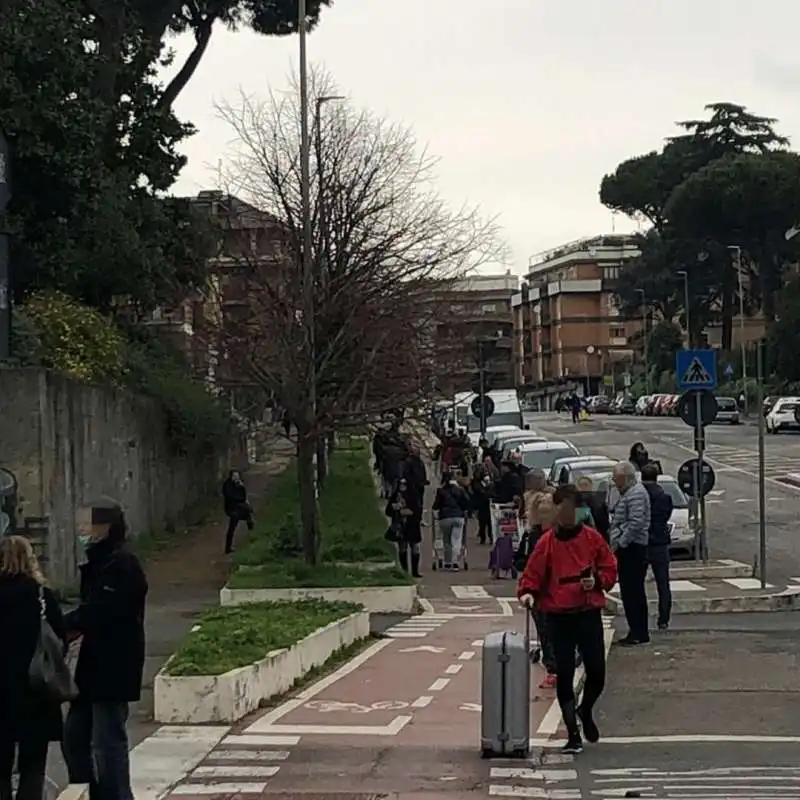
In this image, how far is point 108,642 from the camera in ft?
27.3

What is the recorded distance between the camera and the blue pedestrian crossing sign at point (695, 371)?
80.1 ft

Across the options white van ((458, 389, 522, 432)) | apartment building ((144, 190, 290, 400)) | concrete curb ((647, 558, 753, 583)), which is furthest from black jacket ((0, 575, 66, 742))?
white van ((458, 389, 522, 432))

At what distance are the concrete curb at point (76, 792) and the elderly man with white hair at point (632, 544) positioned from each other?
8889 millimetres

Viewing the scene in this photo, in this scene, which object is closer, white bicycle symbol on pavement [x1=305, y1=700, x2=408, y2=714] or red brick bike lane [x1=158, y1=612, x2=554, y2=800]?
red brick bike lane [x1=158, y1=612, x2=554, y2=800]

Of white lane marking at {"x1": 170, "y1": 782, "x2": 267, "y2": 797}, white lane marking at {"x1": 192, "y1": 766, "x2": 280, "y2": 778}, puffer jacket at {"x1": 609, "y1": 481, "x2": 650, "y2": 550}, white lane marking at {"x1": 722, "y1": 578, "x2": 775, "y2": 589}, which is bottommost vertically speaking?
white lane marking at {"x1": 722, "y1": 578, "x2": 775, "y2": 589}

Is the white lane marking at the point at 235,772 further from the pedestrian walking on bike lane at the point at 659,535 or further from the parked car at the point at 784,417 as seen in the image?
the parked car at the point at 784,417

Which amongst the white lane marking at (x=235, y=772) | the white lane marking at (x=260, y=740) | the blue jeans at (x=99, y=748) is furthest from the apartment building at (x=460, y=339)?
the blue jeans at (x=99, y=748)

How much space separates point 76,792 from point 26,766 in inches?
20.8

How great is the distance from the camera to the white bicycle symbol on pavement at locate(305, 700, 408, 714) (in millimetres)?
12680

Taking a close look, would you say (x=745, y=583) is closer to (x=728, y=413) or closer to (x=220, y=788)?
(x=220, y=788)

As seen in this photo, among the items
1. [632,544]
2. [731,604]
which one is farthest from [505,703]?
[731,604]

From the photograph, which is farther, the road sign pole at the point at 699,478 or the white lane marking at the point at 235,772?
the road sign pole at the point at 699,478

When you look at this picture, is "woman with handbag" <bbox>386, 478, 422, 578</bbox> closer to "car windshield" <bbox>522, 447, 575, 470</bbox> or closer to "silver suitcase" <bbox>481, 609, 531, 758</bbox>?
"car windshield" <bbox>522, 447, 575, 470</bbox>

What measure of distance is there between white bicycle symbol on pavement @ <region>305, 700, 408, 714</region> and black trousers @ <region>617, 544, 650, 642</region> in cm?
418
